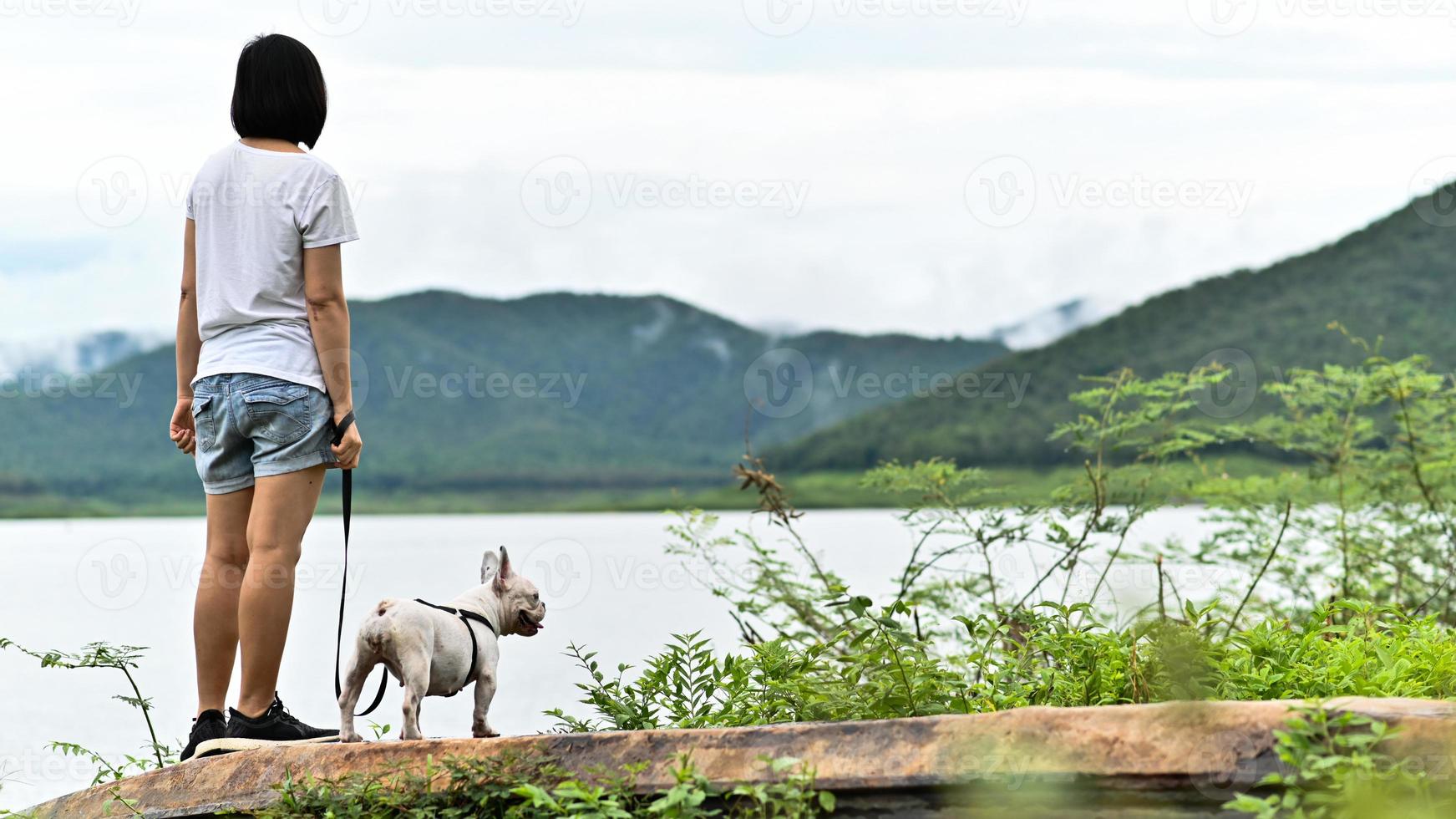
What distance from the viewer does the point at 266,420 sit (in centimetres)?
406

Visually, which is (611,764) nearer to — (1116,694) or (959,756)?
(959,756)

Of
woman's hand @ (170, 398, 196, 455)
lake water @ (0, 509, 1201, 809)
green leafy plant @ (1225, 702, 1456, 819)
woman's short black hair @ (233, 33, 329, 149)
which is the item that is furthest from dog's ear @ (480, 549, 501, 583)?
green leafy plant @ (1225, 702, 1456, 819)

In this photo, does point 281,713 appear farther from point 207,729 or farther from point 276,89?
point 276,89

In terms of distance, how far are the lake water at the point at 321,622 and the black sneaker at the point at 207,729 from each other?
1.07 m

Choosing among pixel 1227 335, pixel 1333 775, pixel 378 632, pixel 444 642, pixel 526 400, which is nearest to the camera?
pixel 1333 775

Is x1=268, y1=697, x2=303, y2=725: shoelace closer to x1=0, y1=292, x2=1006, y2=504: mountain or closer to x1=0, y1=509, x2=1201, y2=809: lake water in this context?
x1=0, y1=509, x2=1201, y2=809: lake water

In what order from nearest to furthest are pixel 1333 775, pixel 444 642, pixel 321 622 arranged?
pixel 1333 775
pixel 444 642
pixel 321 622

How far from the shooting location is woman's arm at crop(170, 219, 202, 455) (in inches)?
170

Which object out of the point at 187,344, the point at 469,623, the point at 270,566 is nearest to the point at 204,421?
the point at 187,344

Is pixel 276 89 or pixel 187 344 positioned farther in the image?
pixel 187 344

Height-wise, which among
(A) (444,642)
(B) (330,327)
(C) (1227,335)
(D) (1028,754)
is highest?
(C) (1227,335)

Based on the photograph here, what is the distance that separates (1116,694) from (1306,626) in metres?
0.83

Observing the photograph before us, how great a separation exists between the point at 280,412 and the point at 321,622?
54.2 feet

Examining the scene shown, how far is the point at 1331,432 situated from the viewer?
9234 mm
